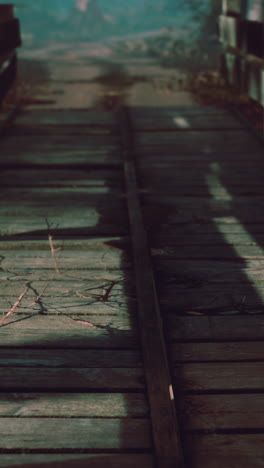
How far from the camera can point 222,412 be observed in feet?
6.89

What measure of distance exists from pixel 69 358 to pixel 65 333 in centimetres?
20

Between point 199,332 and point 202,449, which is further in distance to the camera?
point 199,332

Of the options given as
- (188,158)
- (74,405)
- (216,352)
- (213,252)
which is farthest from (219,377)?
(188,158)

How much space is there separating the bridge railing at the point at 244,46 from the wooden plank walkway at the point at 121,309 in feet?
5.58

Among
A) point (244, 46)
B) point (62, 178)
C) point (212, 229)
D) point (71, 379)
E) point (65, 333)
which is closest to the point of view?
point (71, 379)

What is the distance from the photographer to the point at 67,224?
403 centimetres

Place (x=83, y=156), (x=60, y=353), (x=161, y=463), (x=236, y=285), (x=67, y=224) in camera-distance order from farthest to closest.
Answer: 1. (x=83, y=156)
2. (x=67, y=224)
3. (x=236, y=285)
4. (x=60, y=353)
5. (x=161, y=463)

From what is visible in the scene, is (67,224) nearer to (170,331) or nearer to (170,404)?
(170,331)

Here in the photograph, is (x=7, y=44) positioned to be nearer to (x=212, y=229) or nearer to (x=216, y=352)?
(x=212, y=229)

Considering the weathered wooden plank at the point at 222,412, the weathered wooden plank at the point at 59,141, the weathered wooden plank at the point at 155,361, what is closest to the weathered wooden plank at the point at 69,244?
the weathered wooden plank at the point at 155,361

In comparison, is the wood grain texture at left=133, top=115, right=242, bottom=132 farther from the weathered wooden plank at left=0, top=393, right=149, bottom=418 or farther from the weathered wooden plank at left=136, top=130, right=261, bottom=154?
the weathered wooden plank at left=0, top=393, right=149, bottom=418

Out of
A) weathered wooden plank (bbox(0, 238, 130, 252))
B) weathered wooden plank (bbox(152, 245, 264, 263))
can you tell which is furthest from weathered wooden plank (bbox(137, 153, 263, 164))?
weathered wooden plank (bbox(152, 245, 264, 263))

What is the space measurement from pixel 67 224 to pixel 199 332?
1.69 metres

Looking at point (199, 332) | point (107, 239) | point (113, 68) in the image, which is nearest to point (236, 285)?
point (199, 332)
